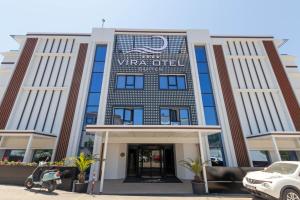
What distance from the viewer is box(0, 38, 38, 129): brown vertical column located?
16.2 meters

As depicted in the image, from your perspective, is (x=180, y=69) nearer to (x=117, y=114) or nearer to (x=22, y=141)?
(x=117, y=114)

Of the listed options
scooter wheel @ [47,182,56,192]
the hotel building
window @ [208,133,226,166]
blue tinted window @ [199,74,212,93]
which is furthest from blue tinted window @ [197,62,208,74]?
scooter wheel @ [47,182,56,192]

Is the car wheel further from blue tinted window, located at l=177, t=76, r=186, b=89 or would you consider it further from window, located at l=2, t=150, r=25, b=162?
window, located at l=2, t=150, r=25, b=162

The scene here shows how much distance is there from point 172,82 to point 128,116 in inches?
213

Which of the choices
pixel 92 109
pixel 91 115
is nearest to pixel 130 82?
pixel 92 109

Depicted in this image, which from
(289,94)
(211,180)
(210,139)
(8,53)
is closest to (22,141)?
(8,53)

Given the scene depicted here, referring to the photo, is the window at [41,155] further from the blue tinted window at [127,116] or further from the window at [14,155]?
the blue tinted window at [127,116]

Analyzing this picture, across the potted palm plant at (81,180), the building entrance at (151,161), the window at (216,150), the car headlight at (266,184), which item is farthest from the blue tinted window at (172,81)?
the car headlight at (266,184)

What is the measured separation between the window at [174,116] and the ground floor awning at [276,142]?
5455 millimetres

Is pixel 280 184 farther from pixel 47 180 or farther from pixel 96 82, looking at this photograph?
pixel 96 82

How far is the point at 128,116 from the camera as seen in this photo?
1602 cm

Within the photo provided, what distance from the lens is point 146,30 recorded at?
20.3 m

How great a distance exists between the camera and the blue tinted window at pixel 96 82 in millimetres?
17188

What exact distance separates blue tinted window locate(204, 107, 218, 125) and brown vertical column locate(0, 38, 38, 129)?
57.4 ft
